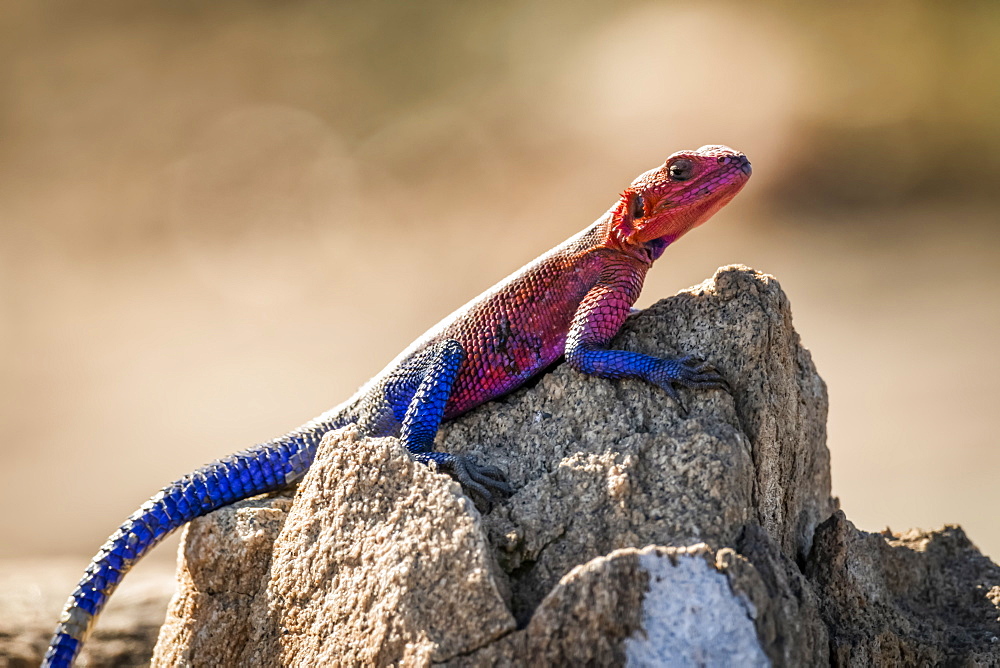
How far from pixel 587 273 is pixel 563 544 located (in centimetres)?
145

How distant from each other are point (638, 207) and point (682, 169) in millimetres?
265

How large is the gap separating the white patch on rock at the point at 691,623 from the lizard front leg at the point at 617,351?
0.90 m

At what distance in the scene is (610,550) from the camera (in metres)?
3.10

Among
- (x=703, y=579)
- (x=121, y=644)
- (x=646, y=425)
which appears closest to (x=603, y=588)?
(x=703, y=579)

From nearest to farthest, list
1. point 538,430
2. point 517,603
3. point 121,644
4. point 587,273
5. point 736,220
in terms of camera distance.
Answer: point 517,603 < point 538,430 < point 587,273 < point 121,644 < point 736,220

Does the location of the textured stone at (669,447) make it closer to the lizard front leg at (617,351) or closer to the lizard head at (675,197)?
the lizard front leg at (617,351)

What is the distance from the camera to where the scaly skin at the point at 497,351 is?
3.91 meters

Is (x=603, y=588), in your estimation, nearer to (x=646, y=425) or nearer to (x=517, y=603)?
(x=517, y=603)

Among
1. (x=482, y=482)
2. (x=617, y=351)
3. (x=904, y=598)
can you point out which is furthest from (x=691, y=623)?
(x=904, y=598)

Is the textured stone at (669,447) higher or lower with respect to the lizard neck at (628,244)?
lower

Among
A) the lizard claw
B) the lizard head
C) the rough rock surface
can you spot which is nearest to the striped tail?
the rough rock surface

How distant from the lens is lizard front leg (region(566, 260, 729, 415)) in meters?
3.62

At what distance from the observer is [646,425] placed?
3.59 metres

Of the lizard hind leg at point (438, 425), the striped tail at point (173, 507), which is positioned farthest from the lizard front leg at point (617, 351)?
the striped tail at point (173, 507)
